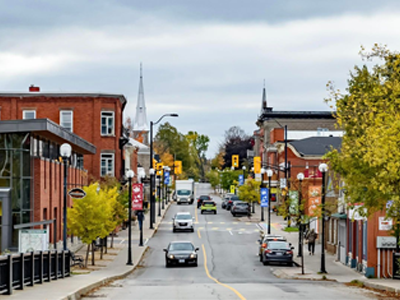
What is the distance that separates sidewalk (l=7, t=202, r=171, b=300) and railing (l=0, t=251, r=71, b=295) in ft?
0.90

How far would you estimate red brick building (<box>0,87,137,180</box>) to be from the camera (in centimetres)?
6744

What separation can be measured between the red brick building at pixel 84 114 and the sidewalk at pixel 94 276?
24.5ft

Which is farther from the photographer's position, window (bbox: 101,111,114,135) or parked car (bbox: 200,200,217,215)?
parked car (bbox: 200,200,217,215)

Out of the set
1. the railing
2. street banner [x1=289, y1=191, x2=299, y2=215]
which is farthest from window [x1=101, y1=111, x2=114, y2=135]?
the railing

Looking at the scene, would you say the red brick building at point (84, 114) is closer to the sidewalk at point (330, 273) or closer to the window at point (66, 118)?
the window at point (66, 118)

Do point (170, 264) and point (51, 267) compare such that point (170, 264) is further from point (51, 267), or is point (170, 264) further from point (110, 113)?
point (110, 113)

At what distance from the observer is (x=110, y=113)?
226 ft

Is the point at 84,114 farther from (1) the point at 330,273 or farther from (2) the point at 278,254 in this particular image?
(1) the point at 330,273

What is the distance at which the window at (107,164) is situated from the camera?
68875mm

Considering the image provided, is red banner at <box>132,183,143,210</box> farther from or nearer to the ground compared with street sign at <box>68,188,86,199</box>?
nearer to the ground

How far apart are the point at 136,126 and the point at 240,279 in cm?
15943

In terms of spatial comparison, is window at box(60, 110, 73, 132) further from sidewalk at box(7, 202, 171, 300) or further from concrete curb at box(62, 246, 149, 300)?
concrete curb at box(62, 246, 149, 300)

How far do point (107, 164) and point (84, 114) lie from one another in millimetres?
5311

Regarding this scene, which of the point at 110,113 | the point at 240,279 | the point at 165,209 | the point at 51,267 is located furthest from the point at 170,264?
the point at 165,209
